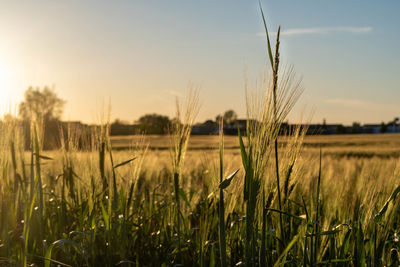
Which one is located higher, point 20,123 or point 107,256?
point 20,123

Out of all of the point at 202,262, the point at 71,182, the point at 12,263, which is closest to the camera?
the point at 202,262

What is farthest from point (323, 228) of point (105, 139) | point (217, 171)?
point (105, 139)

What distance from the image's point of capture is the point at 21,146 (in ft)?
7.66

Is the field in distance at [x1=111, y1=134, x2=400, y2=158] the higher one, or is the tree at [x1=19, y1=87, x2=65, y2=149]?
the tree at [x1=19, y1=87, x2=65, y2=149]

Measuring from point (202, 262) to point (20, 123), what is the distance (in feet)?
5.65

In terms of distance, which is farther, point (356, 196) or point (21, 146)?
point (356, 196)

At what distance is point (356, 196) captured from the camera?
3031 millimetres

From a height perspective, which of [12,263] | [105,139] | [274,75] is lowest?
[12,263]

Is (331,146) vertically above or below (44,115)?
below

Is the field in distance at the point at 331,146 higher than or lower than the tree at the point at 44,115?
lower

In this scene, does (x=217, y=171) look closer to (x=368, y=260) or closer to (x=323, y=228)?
(x=323, y=228)

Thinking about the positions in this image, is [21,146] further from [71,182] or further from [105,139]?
[105,139]

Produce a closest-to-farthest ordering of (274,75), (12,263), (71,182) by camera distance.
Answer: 1. (274,75)
2. (12,263)
3. (71,182)

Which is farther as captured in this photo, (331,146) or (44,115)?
(331,146)
